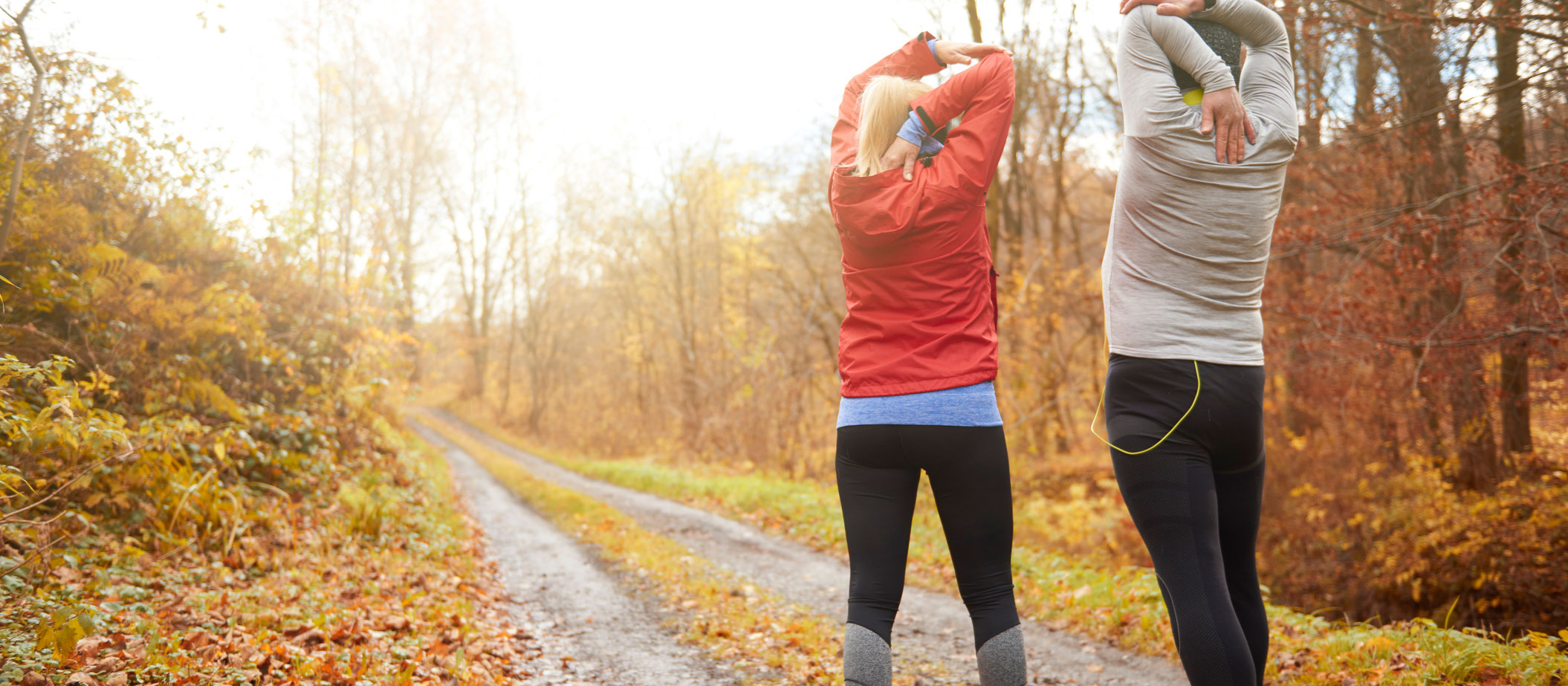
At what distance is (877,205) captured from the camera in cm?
186

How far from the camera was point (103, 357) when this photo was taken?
5520 mm

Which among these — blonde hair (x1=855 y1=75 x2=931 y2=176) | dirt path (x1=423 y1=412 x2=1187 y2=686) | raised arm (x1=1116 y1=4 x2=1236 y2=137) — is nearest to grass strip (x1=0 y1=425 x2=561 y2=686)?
dirt path (x1=423 y1=412 x2=1187 y2=686)

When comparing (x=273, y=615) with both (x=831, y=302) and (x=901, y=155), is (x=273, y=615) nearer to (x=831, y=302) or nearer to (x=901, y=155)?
(x=901, y=155)

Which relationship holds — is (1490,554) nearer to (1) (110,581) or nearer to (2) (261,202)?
(1) (110,581)

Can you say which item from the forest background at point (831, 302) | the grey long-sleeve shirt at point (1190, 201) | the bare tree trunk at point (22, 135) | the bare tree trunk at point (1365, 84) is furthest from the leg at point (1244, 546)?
the bare tree trunk at point (1365, 84)

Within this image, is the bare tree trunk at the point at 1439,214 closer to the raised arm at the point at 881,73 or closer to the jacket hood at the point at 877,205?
the raised arm at the point at 881,73

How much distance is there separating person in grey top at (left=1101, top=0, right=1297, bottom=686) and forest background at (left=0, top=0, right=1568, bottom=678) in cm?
402

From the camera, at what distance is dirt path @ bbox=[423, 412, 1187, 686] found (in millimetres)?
3785

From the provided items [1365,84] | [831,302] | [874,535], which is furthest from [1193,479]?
[831,302]

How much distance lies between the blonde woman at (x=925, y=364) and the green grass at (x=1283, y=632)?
2332mm

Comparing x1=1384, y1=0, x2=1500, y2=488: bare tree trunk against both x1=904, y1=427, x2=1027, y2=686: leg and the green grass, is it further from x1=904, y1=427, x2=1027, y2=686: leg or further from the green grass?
x1=904, y1=427, x2=1027, y2=686: leg

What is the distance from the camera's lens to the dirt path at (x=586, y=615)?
3.74 meters

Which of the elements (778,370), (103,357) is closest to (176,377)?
(103,357)

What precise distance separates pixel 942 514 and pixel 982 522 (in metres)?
0.10
